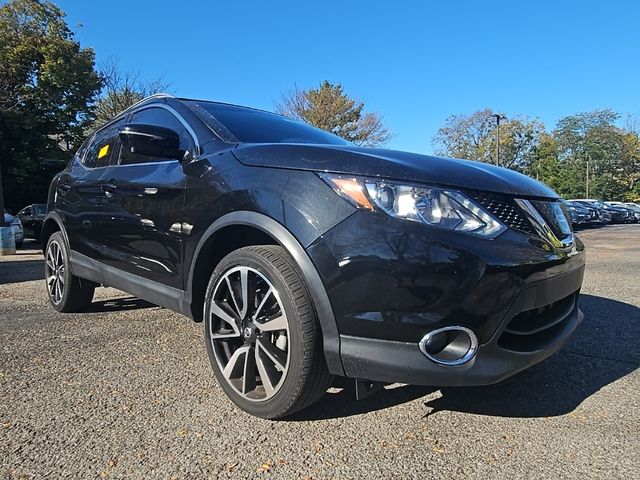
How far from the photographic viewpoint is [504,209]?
7.16 ft

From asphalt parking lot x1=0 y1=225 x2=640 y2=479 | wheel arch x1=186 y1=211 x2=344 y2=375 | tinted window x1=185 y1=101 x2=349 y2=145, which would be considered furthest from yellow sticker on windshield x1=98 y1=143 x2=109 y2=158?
wheel arch x1=186 y1=211 x2=344 y2=375

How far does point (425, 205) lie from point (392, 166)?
0.76 ft

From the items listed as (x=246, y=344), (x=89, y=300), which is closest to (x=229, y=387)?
(x=246, y=344)

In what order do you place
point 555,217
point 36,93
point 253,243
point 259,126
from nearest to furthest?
point 555,217, point 253,243, point 259,126, point 36,93

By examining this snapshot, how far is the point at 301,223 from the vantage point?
2227 mm

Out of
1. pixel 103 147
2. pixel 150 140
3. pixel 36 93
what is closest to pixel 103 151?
pixel 103 147

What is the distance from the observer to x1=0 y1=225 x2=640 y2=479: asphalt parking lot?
2.02m

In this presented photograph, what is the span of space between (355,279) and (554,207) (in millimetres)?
1257

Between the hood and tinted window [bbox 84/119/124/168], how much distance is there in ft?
6.55

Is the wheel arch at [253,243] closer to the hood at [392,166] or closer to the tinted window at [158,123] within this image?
the hood at [392,166]

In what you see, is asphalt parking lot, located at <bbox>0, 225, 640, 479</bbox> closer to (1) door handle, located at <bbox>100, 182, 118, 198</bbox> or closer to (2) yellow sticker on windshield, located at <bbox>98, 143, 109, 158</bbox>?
(1) door handle, located at <bbox>100, 182, 118, 198</bbox>

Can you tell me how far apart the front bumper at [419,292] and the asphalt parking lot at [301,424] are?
350 millimetres

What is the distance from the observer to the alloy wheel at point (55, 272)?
457cm

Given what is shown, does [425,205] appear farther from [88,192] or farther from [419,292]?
[88,192]
